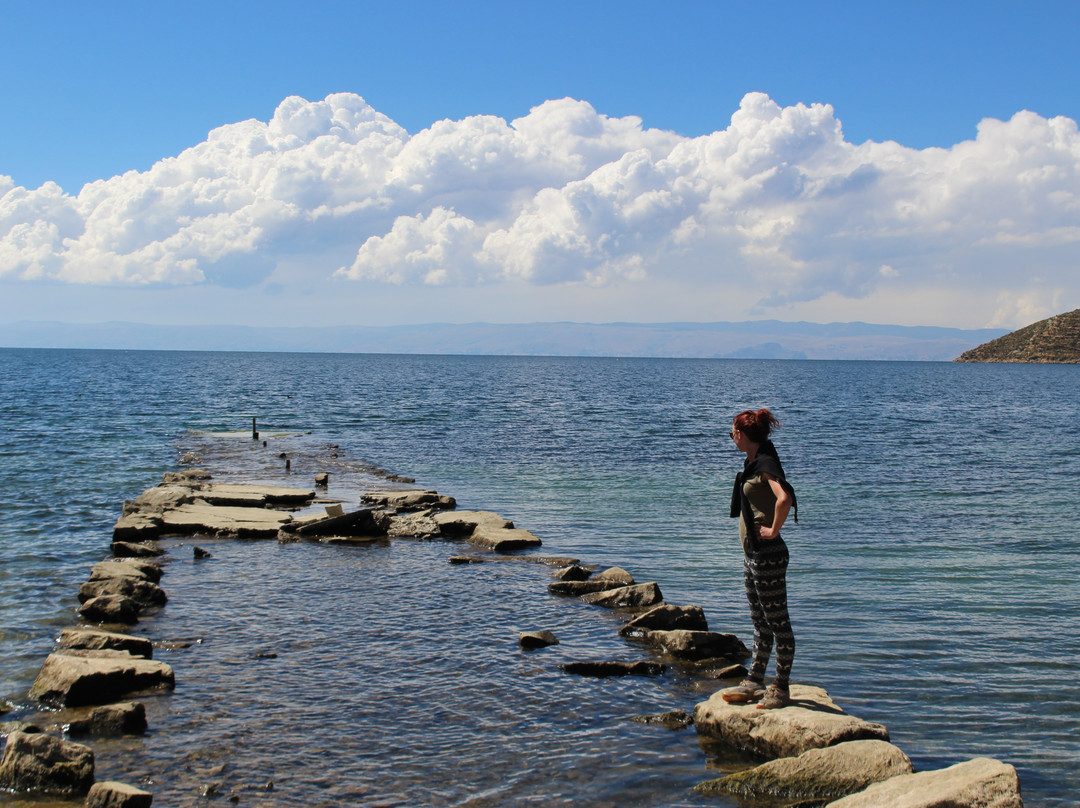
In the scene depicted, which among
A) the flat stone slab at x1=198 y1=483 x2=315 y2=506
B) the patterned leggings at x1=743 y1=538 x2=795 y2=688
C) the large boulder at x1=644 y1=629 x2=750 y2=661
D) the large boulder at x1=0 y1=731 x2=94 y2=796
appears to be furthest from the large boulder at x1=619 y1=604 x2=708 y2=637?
the flat stone slab at x1=198 y1=483 x2=315 y2=506

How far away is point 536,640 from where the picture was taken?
12.8 metres

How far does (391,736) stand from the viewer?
9500 mm

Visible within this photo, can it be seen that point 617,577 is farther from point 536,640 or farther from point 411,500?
point 411,500

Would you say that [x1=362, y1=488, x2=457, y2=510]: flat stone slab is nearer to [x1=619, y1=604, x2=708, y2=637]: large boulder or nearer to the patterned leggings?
[x1=619, y1=604, x2=708, y2=637]: large boulder

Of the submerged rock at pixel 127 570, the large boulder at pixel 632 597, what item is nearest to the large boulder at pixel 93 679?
the submerged rock at pixel 127 570

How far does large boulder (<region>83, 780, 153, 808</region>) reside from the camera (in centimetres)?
751

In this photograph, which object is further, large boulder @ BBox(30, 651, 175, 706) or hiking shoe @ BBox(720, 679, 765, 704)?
large boulder @ BBox(30, 651, 175, 706)

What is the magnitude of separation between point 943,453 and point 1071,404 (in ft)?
207

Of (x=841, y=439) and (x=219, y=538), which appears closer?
(x=219, y=538)

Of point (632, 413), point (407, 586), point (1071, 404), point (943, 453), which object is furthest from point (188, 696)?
point (1071, 404)

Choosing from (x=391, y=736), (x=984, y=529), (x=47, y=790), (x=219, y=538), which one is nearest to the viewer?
(x=47, y=790)

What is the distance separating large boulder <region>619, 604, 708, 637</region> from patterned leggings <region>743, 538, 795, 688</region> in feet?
12.5

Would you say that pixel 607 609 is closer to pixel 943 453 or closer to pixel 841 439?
pixel 943 453

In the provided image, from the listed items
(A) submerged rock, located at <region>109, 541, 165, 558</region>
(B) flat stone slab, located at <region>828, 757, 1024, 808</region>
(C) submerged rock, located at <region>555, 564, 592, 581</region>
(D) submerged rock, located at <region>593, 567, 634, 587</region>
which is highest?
(B) flat stone slab, located at <region>828, 757, 1024, 808</region>
